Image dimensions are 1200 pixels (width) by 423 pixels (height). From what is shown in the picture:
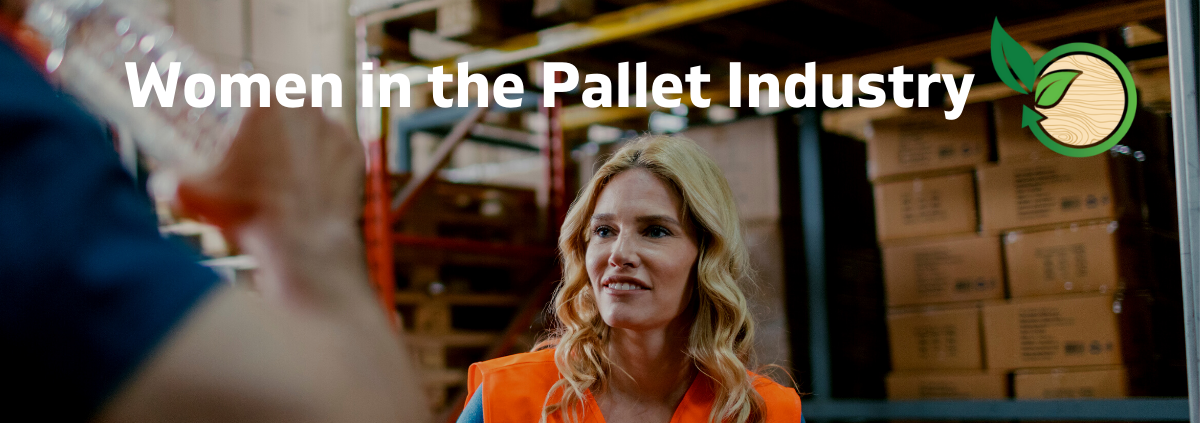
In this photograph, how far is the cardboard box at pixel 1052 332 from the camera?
4473mm

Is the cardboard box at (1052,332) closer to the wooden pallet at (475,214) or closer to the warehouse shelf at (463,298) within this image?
the warehouse shelf at (463,298)

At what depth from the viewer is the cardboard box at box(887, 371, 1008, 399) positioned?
4.88 m

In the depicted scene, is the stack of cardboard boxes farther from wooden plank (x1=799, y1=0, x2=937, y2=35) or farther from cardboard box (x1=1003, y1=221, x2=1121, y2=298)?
wooden plank (x1=799, y1=0, x2=937, y2=35)

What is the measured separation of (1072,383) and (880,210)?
4.23ft

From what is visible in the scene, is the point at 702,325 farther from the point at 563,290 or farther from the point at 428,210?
the point at 428,210

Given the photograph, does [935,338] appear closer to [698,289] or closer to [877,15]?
[877,15]

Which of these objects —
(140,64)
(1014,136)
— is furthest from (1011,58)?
(140,64)

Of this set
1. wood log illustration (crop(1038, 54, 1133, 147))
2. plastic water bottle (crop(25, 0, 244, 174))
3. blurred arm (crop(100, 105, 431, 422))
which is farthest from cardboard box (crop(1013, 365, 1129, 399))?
blurred arm (crop(100, 105, 431, 422))

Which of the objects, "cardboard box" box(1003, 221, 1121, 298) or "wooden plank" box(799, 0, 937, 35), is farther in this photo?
"wooden plank" box(799, 0, 937, 35)

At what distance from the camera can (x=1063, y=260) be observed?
4.64 m

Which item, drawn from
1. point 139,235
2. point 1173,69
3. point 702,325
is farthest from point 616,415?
point 139,235

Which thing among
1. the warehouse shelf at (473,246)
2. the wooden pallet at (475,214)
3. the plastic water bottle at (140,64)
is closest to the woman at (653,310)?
the plastic water bottle at (140,64)

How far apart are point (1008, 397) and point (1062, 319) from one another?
19.7 inches

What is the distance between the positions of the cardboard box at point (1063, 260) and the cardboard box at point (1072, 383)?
0.37 m
